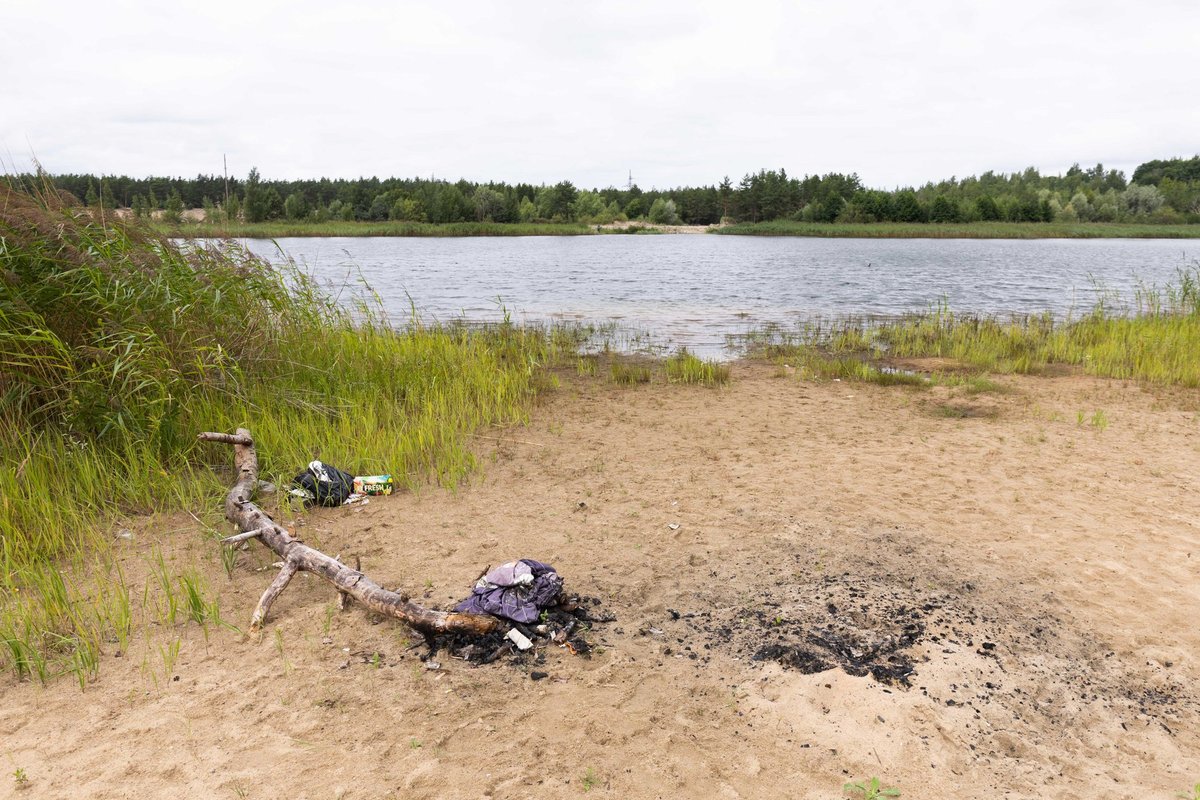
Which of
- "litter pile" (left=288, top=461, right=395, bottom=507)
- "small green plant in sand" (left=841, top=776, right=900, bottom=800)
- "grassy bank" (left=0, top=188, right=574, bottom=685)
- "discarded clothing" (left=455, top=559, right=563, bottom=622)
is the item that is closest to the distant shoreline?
"grassy bank" (left=0, top=188, right=574, bottom=685)

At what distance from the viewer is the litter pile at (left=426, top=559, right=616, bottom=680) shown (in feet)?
11.9

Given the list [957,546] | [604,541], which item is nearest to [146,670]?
[604,541]

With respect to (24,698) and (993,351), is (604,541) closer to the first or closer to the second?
(24,698)

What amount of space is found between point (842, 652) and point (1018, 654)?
34.8 inches

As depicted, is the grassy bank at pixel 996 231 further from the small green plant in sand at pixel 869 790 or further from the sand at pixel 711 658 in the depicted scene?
the small green plant in sand at pixel 869 790

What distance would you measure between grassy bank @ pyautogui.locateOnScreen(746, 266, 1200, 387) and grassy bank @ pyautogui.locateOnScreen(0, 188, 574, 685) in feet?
22.0

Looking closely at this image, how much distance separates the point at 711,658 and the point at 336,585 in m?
2.03

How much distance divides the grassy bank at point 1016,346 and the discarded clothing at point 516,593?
7434 mm

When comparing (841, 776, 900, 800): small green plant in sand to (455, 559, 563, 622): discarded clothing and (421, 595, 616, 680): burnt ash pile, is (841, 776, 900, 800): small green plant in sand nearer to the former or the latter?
(421, 595, 616, 680): burnt ash pile

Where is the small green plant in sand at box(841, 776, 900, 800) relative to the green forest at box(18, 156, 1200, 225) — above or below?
below

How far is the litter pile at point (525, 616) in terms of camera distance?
362 cm

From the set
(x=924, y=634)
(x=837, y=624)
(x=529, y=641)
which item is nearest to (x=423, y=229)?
→ (x=529, y=641)

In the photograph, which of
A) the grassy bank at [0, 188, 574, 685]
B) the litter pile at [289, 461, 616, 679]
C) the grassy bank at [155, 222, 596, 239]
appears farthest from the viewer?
the grassy bank at [155, 222, 596, 239]

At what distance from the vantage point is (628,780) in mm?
2766
